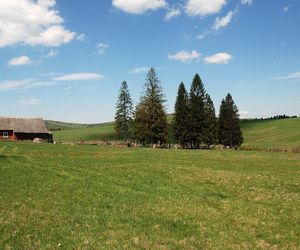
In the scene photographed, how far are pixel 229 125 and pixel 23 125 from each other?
5082 cm

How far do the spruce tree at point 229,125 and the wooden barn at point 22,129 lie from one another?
143ft

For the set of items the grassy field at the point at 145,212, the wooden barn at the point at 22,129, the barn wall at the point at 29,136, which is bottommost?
the grassy field at the point at 145,212

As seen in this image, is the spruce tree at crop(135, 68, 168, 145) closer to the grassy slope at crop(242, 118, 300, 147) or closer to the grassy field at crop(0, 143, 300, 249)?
the grassy slope at crop(242, 118, 300, 147)

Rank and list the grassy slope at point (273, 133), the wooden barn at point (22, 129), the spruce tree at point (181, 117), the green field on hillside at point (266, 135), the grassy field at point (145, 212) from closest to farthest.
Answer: the grassy field at point (145, 212)
the spruce tree at point (181, 117)
the wooden barn at point (22, 129)
the grassy slope at point (273, 133)
the green field on hillside at point (266, 135)

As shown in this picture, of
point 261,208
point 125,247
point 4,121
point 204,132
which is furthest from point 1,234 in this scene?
point 4,121

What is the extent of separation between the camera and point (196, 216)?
14.6 m

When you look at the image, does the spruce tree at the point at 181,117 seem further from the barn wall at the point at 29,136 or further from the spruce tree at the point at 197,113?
the barn wall at the point at 29,136

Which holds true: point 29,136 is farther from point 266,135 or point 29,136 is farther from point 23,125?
point 266,135

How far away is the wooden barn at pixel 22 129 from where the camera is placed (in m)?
90.6

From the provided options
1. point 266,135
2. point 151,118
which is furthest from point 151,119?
point 266,135

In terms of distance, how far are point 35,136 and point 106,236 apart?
3407 inches

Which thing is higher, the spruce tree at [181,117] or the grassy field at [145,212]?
the spruce tree at [181,117]

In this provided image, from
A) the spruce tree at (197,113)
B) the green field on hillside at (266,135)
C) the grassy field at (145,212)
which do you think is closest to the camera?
the grassy field at (145,212)

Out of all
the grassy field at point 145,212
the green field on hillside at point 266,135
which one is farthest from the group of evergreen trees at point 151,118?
the grassy field at point 145,212
